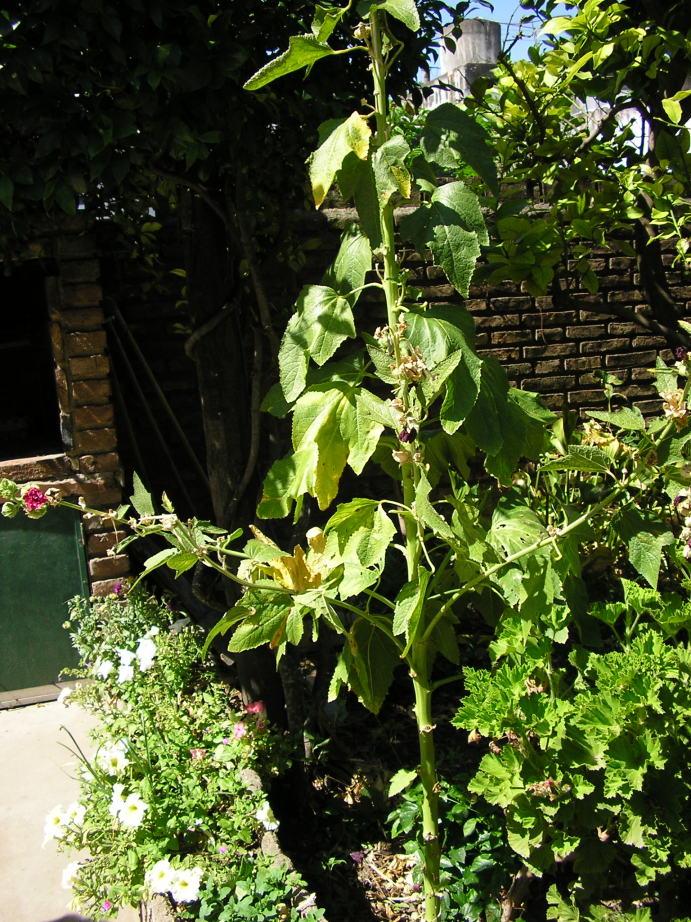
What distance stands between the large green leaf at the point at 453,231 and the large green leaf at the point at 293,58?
0.39 metres

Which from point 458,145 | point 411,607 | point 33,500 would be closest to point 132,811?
point 33,500


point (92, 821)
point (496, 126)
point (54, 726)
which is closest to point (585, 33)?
point (496, 126)

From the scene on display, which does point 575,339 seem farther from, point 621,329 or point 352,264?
point 352,264

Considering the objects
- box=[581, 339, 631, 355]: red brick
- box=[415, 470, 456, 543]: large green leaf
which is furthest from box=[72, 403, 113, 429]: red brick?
box=[581, 339, 631, 355]: red brick

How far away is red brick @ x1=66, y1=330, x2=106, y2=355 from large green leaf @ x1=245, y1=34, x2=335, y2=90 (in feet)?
5.66

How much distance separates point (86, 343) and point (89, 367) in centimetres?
10

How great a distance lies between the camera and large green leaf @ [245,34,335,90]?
5.73 ft

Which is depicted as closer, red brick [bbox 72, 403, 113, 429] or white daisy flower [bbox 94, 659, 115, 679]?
white daisy flower [bbox 94, 659, 115, 679]

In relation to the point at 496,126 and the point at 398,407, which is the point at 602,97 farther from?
the point at 398,407

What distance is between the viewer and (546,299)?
163 inches

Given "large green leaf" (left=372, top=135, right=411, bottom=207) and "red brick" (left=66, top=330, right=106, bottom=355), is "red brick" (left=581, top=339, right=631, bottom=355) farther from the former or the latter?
"large green leaf" (left=372, top=135, right=411, bottom=207)

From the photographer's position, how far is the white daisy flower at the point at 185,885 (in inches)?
75.5

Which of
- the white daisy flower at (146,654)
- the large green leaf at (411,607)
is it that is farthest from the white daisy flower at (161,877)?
the large green leaf at (411,607)

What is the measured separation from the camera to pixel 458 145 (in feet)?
5.98
